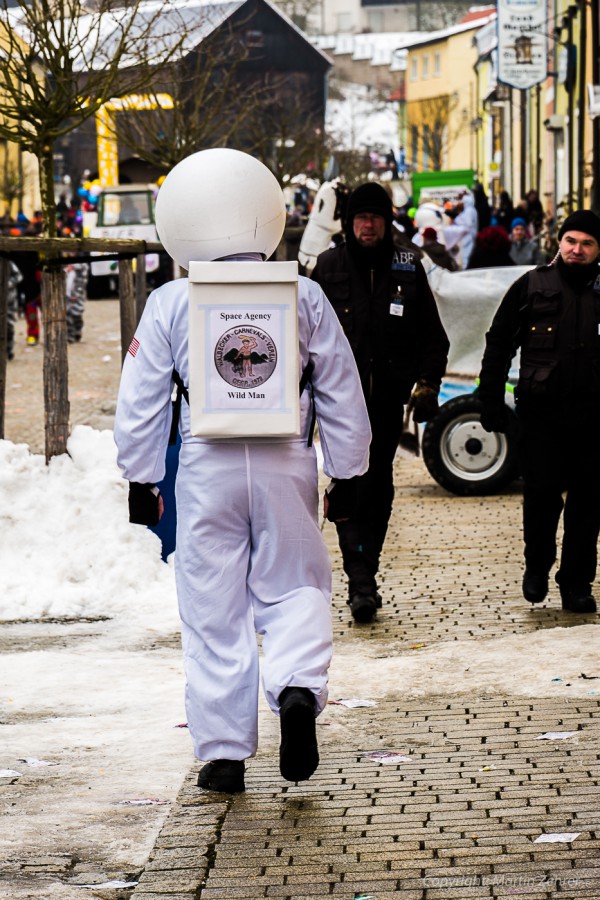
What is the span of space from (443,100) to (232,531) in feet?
267

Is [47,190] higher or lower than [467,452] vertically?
higher

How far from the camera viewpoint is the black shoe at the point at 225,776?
15.3 feet

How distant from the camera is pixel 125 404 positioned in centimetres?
470

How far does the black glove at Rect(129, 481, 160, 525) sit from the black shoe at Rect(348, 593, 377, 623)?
2475 mm

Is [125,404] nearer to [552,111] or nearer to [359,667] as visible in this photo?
[359,667]

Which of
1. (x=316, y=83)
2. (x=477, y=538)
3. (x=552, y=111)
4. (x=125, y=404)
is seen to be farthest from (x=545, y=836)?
(x=316, y=83)

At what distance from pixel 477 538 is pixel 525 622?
2181mm

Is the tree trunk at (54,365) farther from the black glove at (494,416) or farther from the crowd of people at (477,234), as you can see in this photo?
the crowd of people at (477,234)

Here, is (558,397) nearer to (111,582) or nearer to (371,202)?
(371,202)

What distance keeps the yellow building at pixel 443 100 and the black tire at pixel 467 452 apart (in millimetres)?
67342

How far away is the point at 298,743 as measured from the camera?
4426mm

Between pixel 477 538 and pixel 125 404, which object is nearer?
pixel 125 404

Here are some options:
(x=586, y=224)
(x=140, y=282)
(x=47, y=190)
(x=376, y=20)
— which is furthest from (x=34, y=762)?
(x=376, y=20)

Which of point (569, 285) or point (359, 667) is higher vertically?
point (569, 285)
